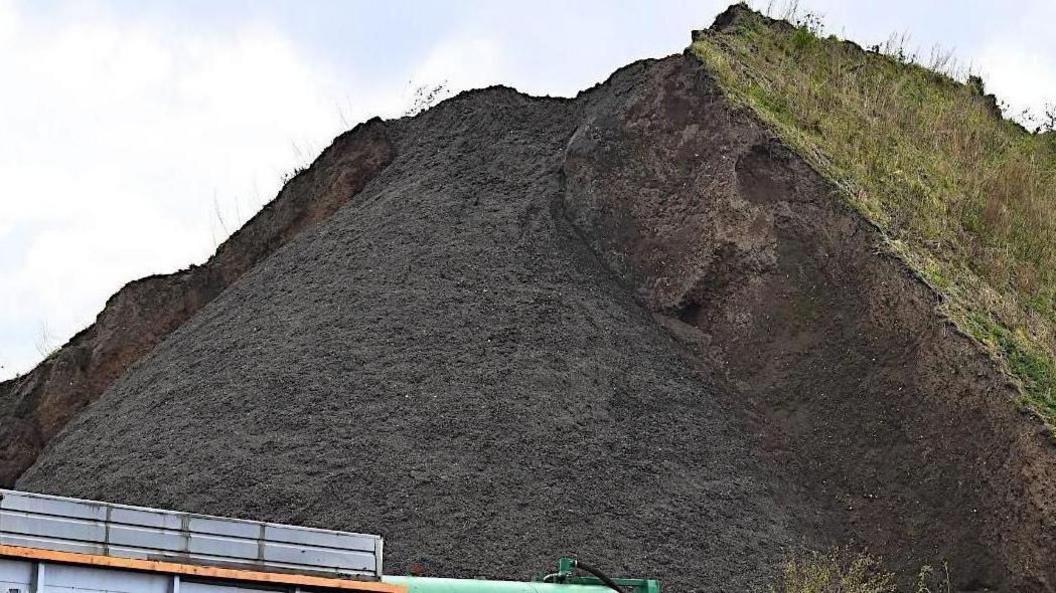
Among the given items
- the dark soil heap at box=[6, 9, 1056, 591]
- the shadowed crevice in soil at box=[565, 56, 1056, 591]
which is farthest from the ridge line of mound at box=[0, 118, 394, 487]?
the shadowed crevice in soil at box=[565, 56, 1056, 591]

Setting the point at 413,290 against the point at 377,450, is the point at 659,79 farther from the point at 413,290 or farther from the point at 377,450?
the point at 377,450

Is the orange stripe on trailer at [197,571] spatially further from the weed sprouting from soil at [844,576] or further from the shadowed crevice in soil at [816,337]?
the shadowed crevice in soil at [816,337]

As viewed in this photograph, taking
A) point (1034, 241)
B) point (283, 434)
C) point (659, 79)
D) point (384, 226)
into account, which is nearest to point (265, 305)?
point (384, 226)

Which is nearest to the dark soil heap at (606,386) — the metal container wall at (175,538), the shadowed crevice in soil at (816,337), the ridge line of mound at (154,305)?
the shadowed crevice in soil at (816,337)

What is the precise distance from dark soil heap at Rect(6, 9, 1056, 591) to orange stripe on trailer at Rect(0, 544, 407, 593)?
220 inches

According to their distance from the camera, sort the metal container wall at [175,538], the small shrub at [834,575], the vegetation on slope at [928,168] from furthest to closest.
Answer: the vegetation on slope at [928,168]
the small shrub at [834,575]
the metal container wall at [175,538]

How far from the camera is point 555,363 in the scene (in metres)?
18.3

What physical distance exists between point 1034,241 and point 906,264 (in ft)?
16.3

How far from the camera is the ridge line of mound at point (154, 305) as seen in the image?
23.9 meters

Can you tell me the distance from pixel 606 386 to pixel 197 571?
10.6m

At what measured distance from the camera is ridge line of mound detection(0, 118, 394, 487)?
23.9 meters

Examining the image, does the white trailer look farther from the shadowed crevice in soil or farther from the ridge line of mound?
the ridge line of mound

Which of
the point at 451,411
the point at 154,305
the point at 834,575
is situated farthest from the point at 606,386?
the point at 154,305

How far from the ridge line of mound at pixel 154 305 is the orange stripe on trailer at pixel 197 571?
52.4 ft
